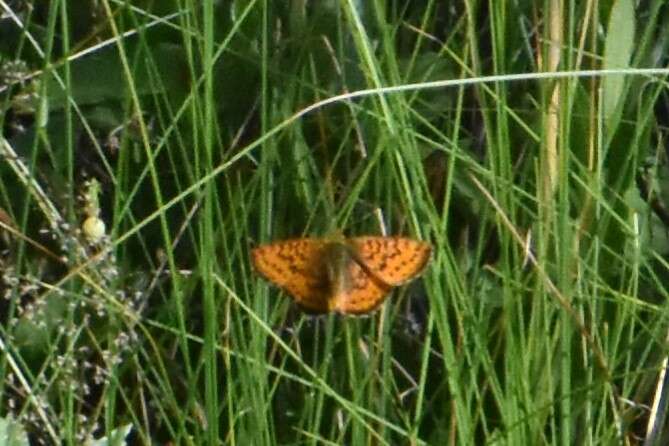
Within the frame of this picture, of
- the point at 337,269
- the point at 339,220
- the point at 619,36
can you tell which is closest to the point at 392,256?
the point at 337,269

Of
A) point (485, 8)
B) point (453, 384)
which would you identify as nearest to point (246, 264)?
point (453, 384)

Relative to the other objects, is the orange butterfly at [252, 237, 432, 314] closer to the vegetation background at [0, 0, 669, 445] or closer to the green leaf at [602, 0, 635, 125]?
the vegetation background at [0, 0, 669, 445]

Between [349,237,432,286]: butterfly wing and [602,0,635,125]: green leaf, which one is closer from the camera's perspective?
[349,237,432,286]: butterfly wing

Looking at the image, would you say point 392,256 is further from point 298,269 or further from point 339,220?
point 339,220

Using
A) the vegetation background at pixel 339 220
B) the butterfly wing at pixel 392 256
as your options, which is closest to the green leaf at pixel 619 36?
the vegetation background at pixel 339 220

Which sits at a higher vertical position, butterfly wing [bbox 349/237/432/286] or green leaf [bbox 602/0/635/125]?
green leaf [bbox 602/0/635/125]

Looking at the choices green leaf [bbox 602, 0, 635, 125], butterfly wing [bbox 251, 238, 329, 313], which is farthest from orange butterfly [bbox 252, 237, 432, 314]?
green leaf [bbox 602, 0, 635, 125]
